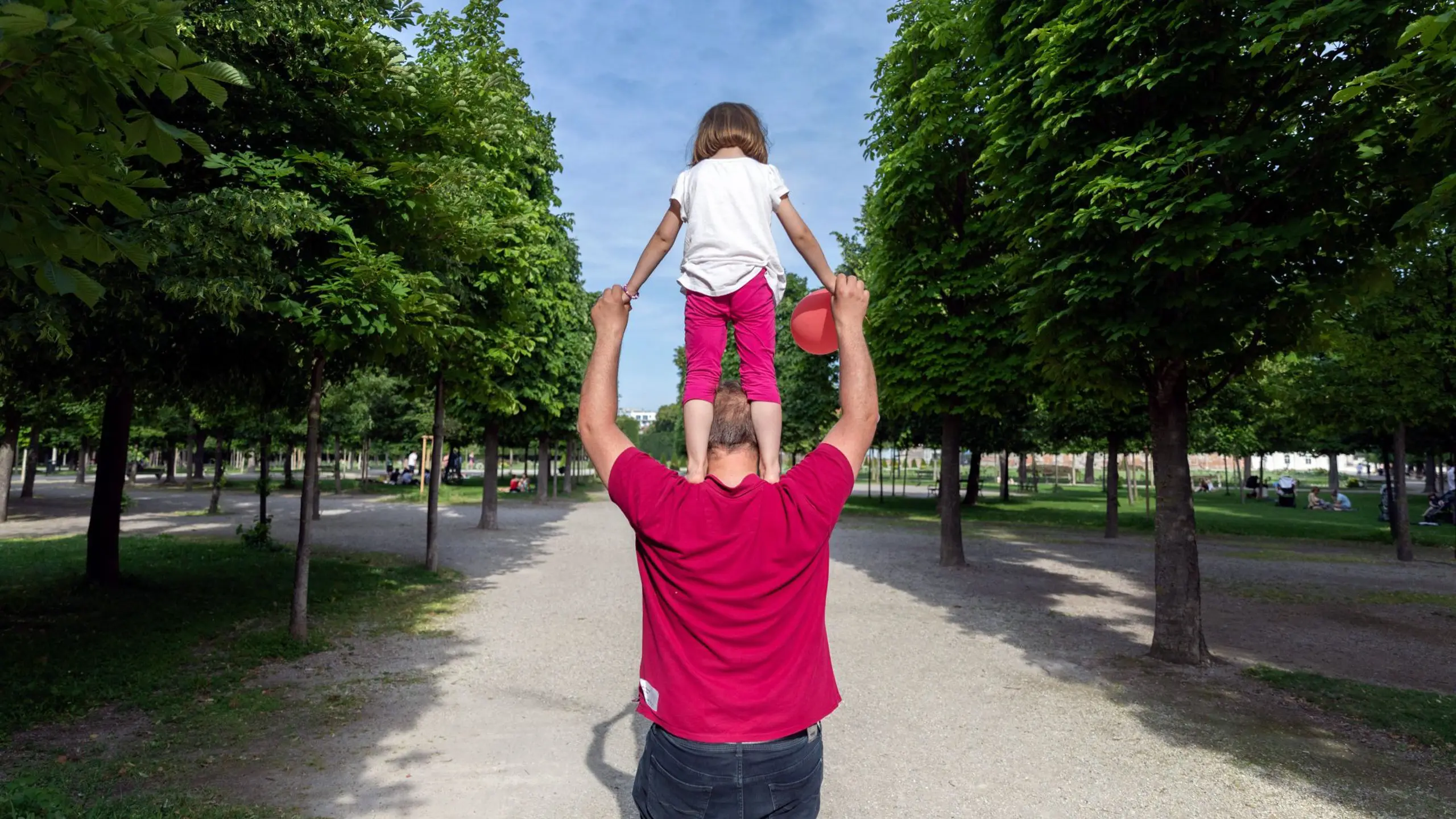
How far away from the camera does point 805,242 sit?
254cm

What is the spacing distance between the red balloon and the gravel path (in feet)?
12.2

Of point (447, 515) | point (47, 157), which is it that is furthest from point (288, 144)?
point (447, 515)

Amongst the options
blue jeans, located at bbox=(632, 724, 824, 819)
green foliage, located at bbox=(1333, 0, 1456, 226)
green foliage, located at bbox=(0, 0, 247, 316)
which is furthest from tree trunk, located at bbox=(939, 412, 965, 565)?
green foliage, located at bbox=(0, 0, 247, 316)

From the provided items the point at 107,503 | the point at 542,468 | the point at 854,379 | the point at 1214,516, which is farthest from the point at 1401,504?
the point at 542,468

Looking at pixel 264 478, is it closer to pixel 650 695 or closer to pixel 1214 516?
pixel 650 695

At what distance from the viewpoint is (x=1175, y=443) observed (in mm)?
9266

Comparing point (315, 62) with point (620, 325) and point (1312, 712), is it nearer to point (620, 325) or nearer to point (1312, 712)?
point (620, 325)

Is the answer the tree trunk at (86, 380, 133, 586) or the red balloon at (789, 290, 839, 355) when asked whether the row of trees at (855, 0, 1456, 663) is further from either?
the tree trunk at (86, 380, 133, 586)

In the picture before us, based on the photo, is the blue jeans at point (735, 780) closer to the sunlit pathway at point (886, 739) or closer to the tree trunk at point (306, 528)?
the sunlit pathway at point (886, 739)

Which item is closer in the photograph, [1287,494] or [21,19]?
[21,19]

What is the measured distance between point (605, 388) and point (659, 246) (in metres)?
0.55

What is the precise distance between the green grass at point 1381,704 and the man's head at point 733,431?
306 inches

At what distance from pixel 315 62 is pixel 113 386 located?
503cm

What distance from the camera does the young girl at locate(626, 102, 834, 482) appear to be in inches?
99.5
